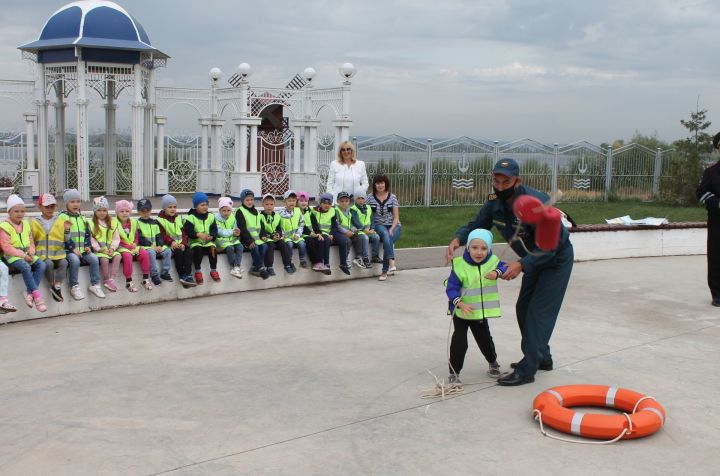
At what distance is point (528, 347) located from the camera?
639 cm

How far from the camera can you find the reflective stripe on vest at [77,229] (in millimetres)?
8969

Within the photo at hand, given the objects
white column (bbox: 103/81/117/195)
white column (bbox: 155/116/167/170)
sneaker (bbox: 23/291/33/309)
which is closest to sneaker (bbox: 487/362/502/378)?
sneaker (bbox: 23/291/33/309)

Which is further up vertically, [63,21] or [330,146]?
[63,21]

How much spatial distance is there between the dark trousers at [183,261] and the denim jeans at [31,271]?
1.67 metres

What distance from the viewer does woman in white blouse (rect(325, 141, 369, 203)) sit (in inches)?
475

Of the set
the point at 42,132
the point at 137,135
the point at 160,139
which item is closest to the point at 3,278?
the point at 137,135

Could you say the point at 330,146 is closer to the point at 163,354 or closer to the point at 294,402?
the point at 163,354

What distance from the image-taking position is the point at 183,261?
9.87 meters

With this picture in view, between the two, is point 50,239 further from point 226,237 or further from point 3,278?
point 226,237

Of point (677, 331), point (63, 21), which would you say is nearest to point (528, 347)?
point (677, 331)

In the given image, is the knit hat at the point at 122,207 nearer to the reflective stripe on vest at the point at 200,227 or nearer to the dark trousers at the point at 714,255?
the reflective stripe on vest at the point at 200,227

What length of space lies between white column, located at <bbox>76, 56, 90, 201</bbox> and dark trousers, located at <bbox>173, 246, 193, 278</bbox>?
897cm

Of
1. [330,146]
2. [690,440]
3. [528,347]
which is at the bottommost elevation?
[690,440]

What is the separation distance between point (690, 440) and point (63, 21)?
1691 centimetres
